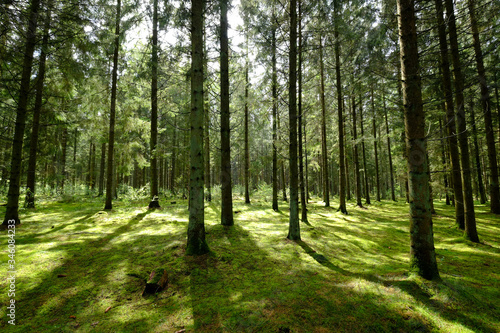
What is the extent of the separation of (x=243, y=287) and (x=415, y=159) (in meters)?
4.22

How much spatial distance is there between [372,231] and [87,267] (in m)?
10.2

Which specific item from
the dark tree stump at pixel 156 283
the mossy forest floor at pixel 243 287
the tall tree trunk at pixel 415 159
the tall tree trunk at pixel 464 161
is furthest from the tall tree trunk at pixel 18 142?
the tall tree trunk at pixel 464 161

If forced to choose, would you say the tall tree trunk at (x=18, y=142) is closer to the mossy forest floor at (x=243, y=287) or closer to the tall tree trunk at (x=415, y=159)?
the mossy forest floor at (x=243, y=287)

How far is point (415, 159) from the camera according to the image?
159 inches

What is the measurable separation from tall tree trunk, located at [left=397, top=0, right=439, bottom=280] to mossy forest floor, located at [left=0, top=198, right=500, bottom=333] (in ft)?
1.48

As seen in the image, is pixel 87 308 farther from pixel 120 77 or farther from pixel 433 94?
pixel 433 94

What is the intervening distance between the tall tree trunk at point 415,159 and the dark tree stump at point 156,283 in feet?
16.1

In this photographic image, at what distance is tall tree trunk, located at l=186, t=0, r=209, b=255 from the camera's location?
4918 millimetres

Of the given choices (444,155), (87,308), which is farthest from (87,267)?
(444,155)

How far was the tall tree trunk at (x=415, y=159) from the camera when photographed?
3918 mm

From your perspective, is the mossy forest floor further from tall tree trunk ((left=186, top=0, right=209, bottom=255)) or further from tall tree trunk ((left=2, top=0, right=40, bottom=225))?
tall tree trunk ((left=2, top=0, right=40, bottom=225))

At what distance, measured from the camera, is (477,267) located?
4871 mm

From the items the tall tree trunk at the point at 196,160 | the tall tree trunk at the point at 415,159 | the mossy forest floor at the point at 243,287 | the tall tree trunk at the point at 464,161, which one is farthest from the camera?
the tall tree trunk at the point at 464,161

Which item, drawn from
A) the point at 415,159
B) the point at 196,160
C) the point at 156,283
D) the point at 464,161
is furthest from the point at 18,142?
the point at 464,161
